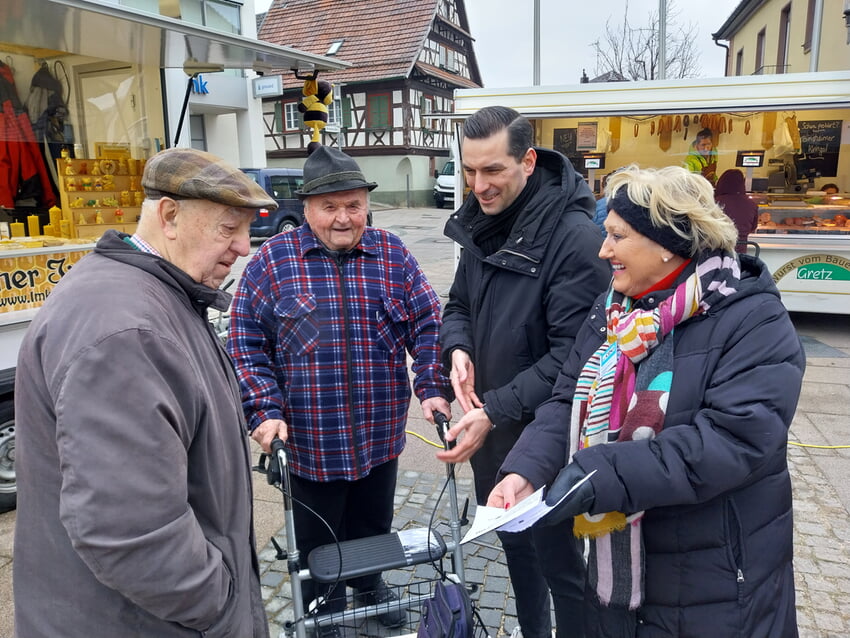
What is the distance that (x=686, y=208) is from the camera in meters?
1.59

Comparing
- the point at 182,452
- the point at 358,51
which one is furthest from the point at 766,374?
the point at 358,51

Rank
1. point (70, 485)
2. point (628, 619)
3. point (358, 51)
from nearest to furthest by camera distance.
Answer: point (70, 485) → point (628, 619) → point (358, 51)

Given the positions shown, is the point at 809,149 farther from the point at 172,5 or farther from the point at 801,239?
the point at 172,5

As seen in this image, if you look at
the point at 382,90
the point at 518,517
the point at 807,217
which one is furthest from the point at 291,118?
the point at 518,517

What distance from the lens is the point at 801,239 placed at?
7.46 metres

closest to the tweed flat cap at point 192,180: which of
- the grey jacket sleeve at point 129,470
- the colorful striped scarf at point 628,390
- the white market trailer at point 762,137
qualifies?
the grey jacket sleeve at point 129,470

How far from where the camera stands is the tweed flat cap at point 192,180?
4.59ft

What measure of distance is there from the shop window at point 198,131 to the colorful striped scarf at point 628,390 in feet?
55.8

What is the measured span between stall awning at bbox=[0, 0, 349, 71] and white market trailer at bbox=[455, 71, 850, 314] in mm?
3712

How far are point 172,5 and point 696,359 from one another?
5.23m

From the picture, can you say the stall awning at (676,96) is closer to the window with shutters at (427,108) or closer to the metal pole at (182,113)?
the metal pole at (182,113)

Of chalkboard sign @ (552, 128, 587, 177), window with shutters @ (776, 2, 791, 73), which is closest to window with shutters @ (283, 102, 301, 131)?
window with shutters @ (776, 2, 791, 73)

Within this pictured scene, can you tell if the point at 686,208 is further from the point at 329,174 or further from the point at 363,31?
the point at 363,31

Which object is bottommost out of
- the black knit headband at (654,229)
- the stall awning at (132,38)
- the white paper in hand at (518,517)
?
the white paper in hand at (518,517)
